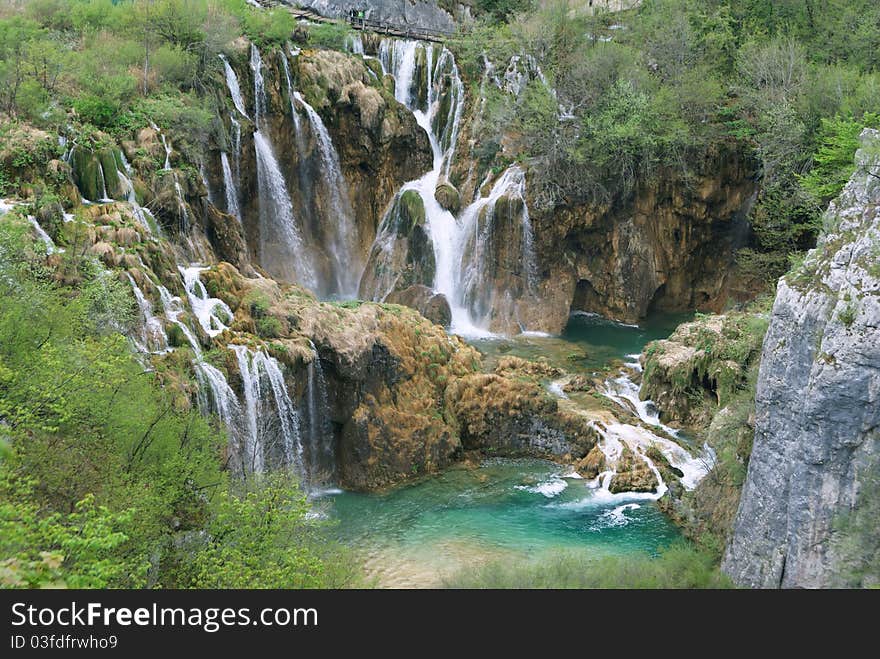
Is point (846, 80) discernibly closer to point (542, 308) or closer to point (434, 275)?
point (542, 308)

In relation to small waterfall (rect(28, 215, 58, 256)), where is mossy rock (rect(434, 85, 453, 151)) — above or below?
above

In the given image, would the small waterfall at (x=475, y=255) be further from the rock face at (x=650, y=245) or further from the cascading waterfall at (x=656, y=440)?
the cascading waterfall at (x=656, y=440)

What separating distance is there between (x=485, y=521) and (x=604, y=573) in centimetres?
564

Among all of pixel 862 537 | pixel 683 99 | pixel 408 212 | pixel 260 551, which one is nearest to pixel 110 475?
pixel 260 551

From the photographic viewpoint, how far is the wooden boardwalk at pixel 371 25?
4214 cm

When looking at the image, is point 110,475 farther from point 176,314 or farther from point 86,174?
point 86,174

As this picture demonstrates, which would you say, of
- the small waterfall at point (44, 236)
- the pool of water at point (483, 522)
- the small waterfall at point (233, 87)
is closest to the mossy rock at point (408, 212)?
the small waterfall at point (233, 87)

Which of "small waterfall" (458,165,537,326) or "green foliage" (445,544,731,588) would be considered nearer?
"green foliage" (445,544,731,588)

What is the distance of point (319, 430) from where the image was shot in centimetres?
2238

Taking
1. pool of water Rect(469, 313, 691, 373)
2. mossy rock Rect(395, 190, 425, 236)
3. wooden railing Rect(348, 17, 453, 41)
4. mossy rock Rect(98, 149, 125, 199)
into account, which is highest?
wooden railing Rect(348, 17, 453, 41)

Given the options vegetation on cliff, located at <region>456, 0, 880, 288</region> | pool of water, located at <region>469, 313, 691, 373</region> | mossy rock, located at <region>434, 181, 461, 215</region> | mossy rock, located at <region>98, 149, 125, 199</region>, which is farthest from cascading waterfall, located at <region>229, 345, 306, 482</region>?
vegetation on cliff, located at <region>456, 0, 880, 288</region>

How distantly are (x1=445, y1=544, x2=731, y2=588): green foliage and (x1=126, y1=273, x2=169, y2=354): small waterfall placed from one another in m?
9.12

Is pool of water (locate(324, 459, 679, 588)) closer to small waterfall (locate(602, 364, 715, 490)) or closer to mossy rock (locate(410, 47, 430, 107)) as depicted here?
small waterfall (locate(602, 364, 715, 490))

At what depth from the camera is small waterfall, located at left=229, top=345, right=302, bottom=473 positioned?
2002 centimetres
